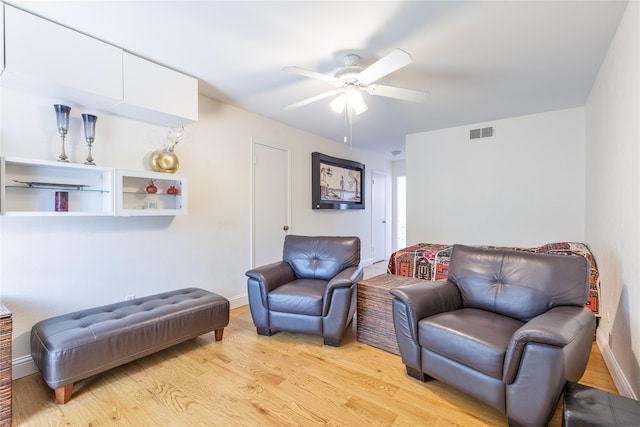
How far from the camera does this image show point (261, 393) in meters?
1.86

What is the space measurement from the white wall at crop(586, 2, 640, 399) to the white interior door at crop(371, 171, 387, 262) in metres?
3.76

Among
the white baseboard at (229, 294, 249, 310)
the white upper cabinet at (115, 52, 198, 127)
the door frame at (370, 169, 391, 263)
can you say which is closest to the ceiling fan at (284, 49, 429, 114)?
the white upper cabinet at (115, 52, 198, 127)

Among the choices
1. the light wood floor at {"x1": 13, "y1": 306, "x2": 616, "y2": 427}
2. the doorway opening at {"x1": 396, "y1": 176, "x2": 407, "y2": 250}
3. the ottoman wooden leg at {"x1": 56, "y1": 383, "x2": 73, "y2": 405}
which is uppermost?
the doorway opening at {"x1": 396, "y1": 176, "x2": 407, "y2": 250}

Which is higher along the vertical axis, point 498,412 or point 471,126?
point 471,126

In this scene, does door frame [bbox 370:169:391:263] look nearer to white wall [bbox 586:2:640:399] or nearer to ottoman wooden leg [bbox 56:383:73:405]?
white wall [bbox 586:2:640:399]

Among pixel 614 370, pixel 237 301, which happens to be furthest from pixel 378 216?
pixel 614 370

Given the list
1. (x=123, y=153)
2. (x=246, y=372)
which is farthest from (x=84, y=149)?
(x=246, y=372)

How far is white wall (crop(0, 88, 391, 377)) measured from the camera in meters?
2.06

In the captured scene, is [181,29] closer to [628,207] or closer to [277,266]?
[277,266]

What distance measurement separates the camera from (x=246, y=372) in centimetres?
209

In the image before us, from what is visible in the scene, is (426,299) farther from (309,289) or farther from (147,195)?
(147,195)

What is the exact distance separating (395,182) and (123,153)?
5536mm

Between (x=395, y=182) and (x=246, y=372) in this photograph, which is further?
(x=395, y=182)

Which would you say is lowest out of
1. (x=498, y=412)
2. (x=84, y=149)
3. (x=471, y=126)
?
(x=498, y=412)
